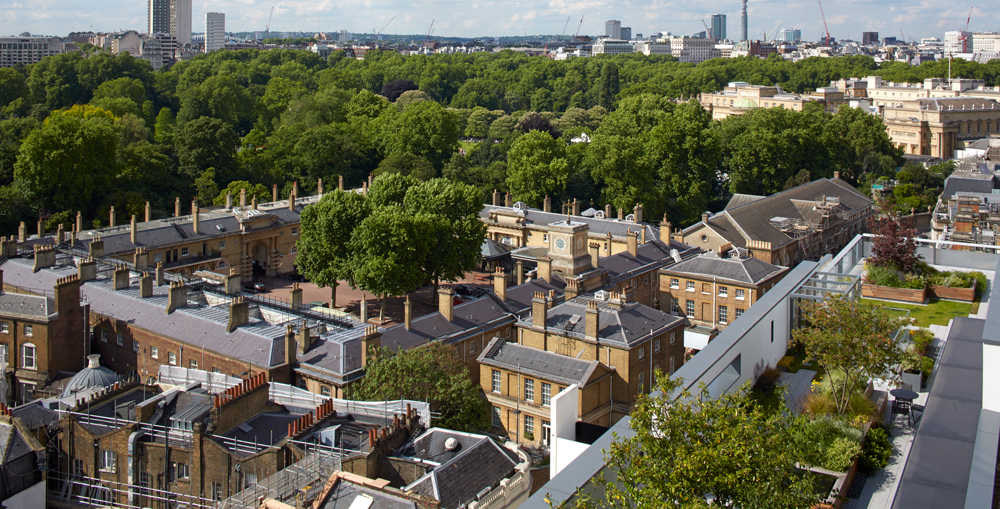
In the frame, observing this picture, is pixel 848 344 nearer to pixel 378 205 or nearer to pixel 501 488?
pixel 501 488

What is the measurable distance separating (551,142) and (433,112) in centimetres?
1557

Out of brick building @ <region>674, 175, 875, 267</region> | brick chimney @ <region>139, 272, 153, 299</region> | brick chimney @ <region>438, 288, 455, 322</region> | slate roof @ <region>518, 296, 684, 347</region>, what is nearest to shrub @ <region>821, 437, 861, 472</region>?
slate roof @ <region>518, 296, 684, 347</region>

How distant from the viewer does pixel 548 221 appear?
6438cm

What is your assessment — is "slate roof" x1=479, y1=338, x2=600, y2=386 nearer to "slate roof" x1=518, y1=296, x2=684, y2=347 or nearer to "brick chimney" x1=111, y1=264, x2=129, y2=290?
"slate roof" x1=518, y1=296, x2=684, y2=347

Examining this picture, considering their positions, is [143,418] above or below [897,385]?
below

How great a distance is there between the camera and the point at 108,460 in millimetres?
27438

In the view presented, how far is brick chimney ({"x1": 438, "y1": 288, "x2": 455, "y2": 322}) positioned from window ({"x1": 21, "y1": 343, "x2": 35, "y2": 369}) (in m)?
16.9

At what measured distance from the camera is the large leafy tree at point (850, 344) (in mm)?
17391

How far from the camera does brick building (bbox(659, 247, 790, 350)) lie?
49938mm

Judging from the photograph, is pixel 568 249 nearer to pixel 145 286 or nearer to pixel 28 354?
pixel 145 286

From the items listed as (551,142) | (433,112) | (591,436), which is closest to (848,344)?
(591,436)

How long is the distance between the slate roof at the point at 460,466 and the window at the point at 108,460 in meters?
8.90

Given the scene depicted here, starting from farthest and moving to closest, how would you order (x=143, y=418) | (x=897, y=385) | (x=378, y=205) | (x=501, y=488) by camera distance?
(x=378, y=205), (x=143, y=418), (x=501, y=488), (x=897, y=385)

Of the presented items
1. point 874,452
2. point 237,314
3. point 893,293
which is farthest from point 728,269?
point 874,452
